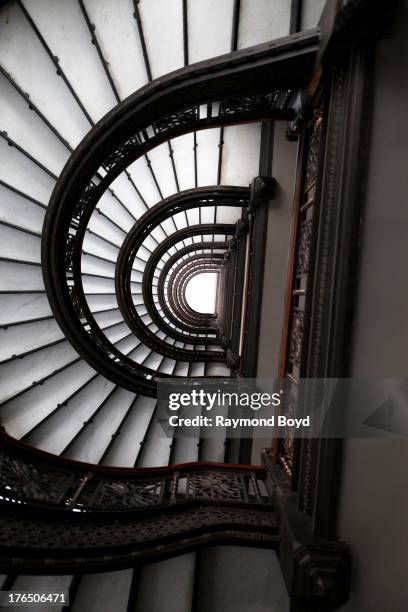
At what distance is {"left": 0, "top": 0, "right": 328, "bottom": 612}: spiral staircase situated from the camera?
2.74 m

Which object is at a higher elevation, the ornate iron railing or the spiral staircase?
the spiral staircase

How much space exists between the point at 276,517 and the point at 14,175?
4.95m

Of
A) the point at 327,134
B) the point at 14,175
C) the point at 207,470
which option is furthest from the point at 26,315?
the point at 327,134

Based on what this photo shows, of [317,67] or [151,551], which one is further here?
[151,551]

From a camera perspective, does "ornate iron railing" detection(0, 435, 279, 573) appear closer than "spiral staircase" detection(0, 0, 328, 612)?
Yes

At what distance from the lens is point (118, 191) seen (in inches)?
258

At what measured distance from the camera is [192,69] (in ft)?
8.80

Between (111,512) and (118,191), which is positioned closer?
(111,512)

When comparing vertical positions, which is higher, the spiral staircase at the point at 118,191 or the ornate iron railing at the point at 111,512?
the spiral staircase at the point at 118,191

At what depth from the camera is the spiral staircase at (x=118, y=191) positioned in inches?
108

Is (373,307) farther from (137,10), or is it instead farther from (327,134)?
(137,10)

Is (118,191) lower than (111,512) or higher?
higher

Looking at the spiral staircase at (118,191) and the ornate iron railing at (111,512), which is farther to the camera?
the spiral staircase at (118,191)

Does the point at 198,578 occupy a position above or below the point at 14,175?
below
